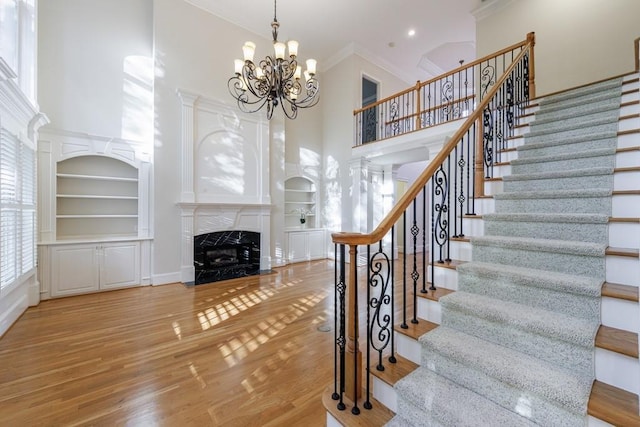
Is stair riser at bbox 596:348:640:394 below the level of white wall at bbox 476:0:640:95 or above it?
below

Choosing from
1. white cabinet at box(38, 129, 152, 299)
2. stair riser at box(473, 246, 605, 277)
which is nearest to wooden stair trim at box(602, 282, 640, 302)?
stair riser at box(473, 246, 605, 277)

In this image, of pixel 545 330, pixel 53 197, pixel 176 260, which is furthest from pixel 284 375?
pixel 53 197

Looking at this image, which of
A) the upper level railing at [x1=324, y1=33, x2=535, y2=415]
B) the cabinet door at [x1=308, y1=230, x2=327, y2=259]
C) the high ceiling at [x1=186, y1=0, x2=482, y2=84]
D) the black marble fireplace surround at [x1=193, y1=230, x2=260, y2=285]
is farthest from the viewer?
the cabinet door at [x1=308, y1=230, x2=327, y2=259]

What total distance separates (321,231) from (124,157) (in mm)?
4515

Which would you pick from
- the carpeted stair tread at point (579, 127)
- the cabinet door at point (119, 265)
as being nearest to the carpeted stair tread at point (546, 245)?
the carpeted stair tread at point (579, 127)

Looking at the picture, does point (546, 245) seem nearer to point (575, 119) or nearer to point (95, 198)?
point (575, 119)

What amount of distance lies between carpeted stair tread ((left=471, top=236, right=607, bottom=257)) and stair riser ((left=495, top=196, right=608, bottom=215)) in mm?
396

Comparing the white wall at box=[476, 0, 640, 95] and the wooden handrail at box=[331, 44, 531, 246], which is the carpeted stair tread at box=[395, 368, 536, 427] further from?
the white wall at box=[476, 0, 640, 95]

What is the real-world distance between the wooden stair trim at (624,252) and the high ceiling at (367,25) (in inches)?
228

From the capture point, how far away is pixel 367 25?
601 cm

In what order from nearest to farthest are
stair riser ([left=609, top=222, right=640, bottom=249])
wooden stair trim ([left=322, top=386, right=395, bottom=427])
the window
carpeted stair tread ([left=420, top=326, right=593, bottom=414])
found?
carpeted stair tread ([left=420, top=326, right=593, bottom=414]), wooden stair trim ([left=322, top=386, right=395, bottom=427]), stair riser ([left=609, top=222, right=640, bottom=249]), the window

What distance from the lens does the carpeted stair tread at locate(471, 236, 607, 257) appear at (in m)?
1.67

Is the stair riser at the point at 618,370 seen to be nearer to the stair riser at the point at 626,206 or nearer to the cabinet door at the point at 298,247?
the stair riser at the point at 626,206

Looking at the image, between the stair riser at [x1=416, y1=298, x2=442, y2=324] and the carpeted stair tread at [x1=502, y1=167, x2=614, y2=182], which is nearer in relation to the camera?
the stair riser at [x1=416, y1=298, x2=442, y2=324]
